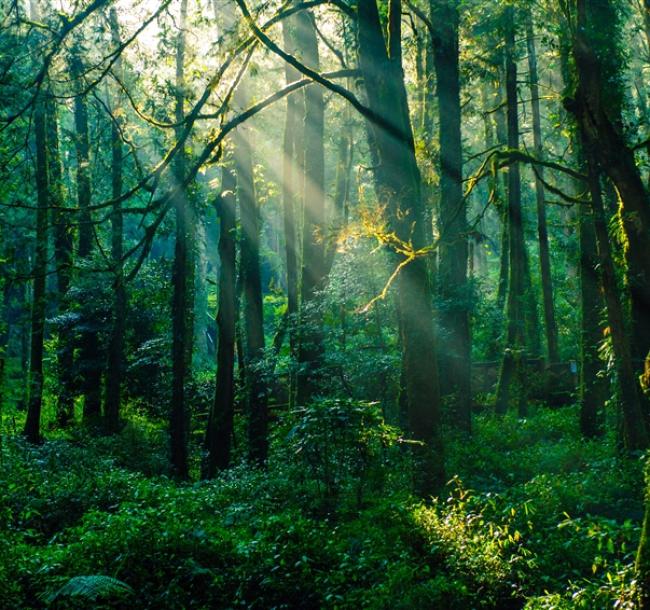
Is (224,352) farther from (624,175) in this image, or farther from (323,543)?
(624,175)

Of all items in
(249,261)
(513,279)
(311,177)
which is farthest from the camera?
(513,279)

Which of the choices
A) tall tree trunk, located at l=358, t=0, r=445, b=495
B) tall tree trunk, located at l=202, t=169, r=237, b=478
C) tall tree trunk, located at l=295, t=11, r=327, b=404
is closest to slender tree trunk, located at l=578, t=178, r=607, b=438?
tall tree trunk, located at l=295, t=11, r=327, b=404

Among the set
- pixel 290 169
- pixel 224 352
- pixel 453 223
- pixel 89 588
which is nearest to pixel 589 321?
pixel 453 223

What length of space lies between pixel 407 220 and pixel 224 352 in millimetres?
9838

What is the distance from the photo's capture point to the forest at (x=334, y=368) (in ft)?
21.2

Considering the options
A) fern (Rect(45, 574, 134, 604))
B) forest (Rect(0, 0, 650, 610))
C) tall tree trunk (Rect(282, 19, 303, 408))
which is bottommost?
fern (Rect(45, 574, 134, 604))

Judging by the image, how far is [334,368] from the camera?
15391 millimetres

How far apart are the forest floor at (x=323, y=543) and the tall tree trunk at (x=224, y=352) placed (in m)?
6.32

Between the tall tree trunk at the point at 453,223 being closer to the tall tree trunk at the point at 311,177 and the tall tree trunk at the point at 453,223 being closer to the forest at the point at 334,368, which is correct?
the forest at the point at 334,368

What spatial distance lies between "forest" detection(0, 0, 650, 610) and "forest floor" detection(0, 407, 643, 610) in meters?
0.04

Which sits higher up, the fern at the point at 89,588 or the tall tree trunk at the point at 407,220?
the tall tree trunk at the point at 407,220

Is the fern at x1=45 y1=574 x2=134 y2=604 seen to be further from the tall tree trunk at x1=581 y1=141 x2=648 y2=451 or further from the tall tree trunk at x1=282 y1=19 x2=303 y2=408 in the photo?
the tall tree trunk at x1=282 y1=19 x2=303 y2=408

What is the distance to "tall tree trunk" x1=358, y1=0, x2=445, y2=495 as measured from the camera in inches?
361

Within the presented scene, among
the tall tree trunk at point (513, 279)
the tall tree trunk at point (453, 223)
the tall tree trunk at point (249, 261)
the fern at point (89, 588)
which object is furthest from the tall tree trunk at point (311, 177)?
the fern at point (89, 588)
